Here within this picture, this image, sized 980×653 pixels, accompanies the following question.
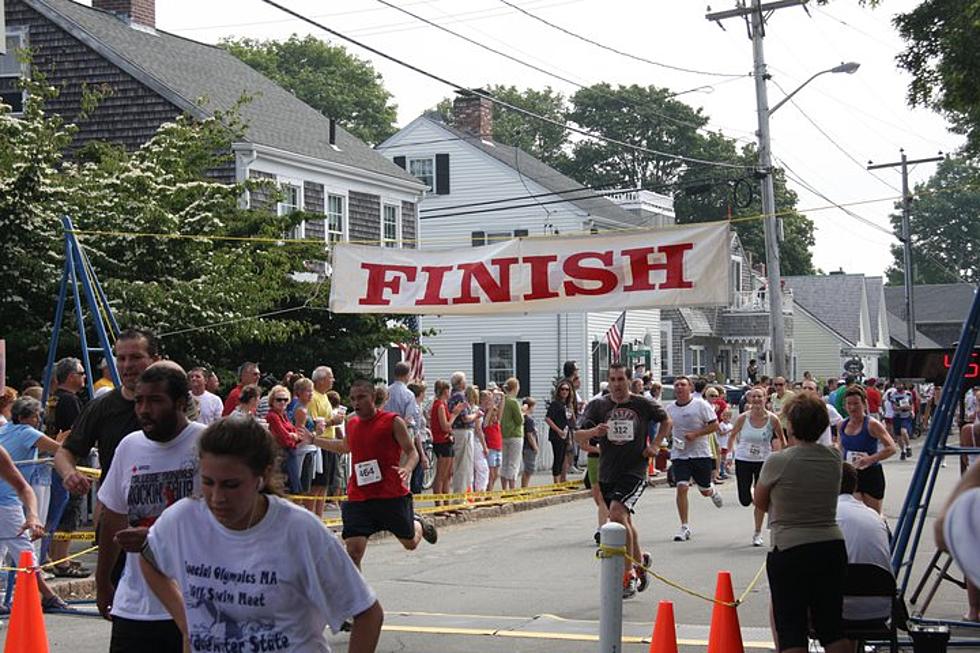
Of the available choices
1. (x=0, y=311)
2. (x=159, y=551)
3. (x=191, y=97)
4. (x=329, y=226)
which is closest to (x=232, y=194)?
(x=0, y=311)

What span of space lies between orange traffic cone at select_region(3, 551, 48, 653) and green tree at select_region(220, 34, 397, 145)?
61.4 metres

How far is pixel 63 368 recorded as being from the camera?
14398 millimetres

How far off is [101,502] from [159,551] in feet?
5.83

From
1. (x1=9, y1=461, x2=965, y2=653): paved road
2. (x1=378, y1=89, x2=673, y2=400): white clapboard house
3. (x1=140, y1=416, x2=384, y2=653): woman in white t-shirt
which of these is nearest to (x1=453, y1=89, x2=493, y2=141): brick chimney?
(x1=378, y1=89, x2=673, y2=400): white clapboard house

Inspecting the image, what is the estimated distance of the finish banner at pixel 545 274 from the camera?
12.7 m

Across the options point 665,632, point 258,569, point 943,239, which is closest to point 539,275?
point 665,632

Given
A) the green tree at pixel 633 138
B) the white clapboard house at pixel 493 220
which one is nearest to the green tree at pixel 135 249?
the white clapboard house at pixel 493 220

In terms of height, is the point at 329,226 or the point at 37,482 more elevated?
the point at 329,226

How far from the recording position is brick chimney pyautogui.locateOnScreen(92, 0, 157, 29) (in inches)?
1334

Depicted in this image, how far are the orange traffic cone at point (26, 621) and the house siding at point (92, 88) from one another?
2262 cm

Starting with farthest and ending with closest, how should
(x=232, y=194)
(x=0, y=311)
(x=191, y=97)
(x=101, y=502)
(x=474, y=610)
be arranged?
(x=191, y=97), (x=232, y=194), (x=0, y=311), (x=474, y=610), (x=101, y=502)

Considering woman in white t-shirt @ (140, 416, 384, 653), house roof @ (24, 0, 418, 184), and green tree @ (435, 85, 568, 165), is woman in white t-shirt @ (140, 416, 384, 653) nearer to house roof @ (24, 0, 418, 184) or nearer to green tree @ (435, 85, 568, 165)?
house roof @ (24, 0, 418, 184)

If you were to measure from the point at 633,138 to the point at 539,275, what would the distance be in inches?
2550

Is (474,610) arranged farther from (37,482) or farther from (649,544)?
(649,544)
